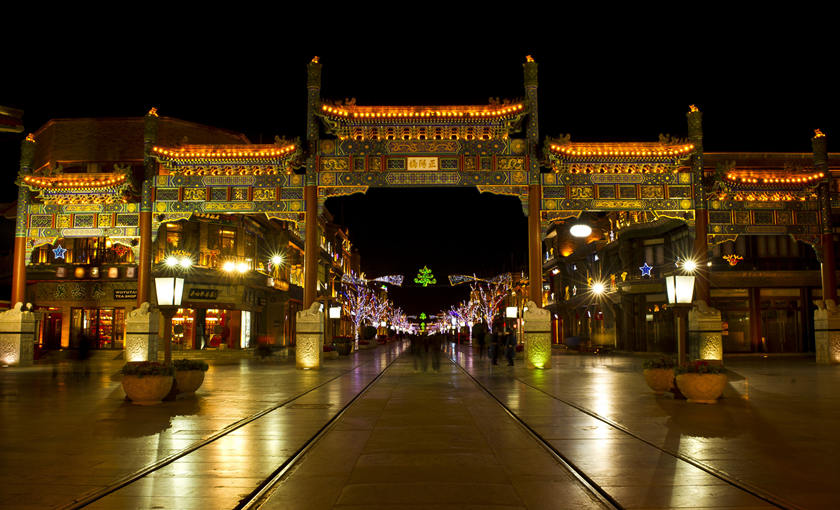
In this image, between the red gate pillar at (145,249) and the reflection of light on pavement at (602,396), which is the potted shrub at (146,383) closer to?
the reflection of light on pavement at (602,396)

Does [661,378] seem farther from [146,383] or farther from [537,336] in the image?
[146,383]

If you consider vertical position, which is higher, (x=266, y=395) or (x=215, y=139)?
(x=215, y=139)

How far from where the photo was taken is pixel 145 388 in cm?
1499

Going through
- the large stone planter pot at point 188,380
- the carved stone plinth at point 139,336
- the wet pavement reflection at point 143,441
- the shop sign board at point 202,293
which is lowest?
the wet pavement reflection at point 143,441

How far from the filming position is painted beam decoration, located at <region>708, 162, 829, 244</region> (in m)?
28.7

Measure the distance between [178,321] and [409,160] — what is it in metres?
25.3

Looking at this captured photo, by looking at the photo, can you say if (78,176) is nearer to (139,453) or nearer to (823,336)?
(139,453)

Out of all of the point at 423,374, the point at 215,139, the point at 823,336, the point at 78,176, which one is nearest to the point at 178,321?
the point at 215,139

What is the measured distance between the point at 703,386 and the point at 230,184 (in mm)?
20348

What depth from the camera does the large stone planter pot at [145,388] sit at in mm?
14984

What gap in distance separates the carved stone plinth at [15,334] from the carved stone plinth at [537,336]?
21649 mm

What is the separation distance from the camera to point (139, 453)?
931cm

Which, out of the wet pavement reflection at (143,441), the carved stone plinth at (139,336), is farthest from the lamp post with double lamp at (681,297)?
the carved stone plinth at (139,336)

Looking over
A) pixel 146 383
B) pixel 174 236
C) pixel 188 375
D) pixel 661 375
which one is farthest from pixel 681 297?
pixel 174 236
